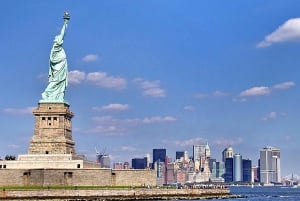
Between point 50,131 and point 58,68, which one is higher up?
point 58,68

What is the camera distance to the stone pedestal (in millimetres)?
86938

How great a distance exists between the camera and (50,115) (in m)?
88.1

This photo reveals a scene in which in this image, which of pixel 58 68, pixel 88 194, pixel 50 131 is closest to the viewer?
pixel 88 194

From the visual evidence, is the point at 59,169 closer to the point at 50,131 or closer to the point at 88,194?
the point at 88,194

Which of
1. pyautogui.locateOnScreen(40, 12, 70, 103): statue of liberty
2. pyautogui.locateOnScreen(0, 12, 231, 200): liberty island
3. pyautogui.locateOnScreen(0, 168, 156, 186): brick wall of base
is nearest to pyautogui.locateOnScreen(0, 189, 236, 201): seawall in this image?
pyautogui.locateOnScreen(0, 12, 231, 200): liberty island

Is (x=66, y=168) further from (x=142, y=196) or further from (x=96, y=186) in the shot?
(x=142, y=196)

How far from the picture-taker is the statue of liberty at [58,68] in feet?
299

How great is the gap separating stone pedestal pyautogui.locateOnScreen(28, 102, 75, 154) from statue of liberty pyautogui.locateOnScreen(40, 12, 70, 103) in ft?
9.56

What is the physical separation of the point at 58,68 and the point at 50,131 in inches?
379

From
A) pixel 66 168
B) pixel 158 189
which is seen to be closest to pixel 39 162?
pixel 66 168

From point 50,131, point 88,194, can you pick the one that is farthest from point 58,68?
point 88,194

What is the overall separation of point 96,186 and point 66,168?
4.32 m

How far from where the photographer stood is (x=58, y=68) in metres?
92.1

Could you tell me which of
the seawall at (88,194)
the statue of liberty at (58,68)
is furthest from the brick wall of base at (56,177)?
the statue of liberty at (58,68)
